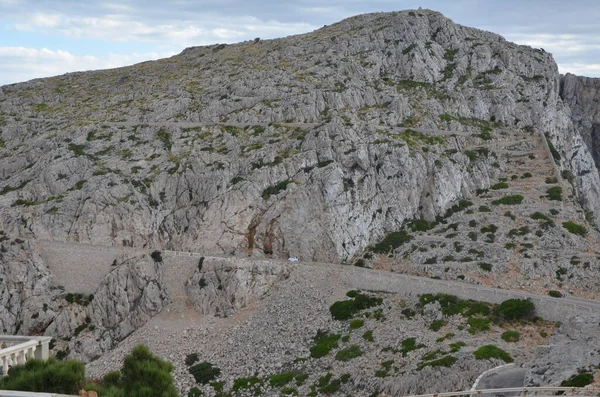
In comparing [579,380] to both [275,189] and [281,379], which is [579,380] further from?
[275,189]

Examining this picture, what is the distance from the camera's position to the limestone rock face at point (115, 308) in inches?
3130

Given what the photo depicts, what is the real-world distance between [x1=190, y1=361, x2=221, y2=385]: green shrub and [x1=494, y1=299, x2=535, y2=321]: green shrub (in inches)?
892

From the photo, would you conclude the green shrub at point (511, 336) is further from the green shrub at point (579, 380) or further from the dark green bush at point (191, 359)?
the dark green bush at point (191, 359)

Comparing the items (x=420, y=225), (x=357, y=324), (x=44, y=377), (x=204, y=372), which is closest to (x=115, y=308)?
(x=204, y=372)

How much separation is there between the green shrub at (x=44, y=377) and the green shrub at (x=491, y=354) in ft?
96.5

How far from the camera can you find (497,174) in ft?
310

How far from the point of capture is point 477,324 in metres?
63.2

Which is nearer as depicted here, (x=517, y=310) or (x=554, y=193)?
(x=517, y=310)

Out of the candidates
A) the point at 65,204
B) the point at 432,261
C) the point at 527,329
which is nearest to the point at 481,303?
the point at 527,329

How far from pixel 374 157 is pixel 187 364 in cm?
3181

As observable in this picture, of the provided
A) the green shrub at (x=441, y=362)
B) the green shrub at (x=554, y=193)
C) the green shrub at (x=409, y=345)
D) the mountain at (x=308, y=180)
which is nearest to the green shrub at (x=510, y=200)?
the mountain at (x=308, y=180)

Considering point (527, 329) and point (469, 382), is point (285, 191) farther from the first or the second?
point (469, 382)

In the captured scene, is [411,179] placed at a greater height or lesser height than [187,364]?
greater

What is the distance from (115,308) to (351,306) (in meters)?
23.4
